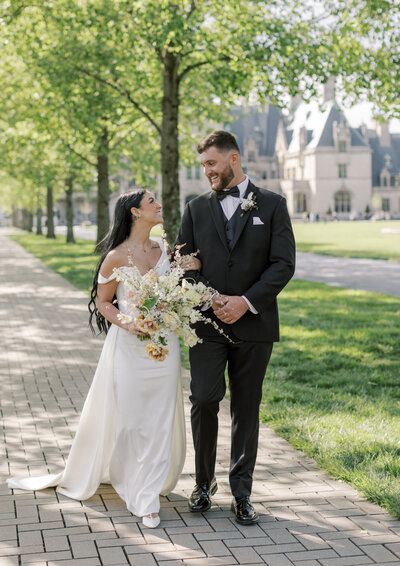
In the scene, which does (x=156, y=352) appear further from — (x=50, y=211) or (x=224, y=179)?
(x=50, y=211)

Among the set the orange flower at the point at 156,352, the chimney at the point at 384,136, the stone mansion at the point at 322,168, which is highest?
the chimney at the point at 384,136

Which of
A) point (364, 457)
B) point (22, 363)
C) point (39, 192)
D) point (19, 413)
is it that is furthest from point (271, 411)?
point (39, 192)

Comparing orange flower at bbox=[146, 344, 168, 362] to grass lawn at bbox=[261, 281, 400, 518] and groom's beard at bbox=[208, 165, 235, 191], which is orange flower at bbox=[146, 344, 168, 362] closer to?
groom's beard at bbox=[208, 165, 235, 191]

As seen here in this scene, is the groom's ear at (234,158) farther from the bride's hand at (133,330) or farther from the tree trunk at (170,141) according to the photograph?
the tree trunk at (170,141)

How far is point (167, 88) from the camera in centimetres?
1681

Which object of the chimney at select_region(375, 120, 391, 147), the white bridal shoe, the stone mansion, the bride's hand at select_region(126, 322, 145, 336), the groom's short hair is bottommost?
the white bridal shoe

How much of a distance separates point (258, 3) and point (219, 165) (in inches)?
518

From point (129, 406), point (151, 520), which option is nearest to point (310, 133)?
point (129, 406)

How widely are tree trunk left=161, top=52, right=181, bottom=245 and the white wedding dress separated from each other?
1204 centimetres

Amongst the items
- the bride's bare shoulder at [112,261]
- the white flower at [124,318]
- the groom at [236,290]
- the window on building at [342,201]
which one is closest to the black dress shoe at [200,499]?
the groom at [236,290]

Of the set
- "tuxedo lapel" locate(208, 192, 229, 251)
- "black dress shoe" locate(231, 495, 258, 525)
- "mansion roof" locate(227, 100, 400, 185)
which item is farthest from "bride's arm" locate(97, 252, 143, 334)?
"mansion roof" locate(227, 100, 400, 185)

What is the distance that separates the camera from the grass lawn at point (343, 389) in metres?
5.42

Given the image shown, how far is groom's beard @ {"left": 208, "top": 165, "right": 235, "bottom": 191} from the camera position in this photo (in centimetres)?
453

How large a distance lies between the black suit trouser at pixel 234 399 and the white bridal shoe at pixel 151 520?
38cm
